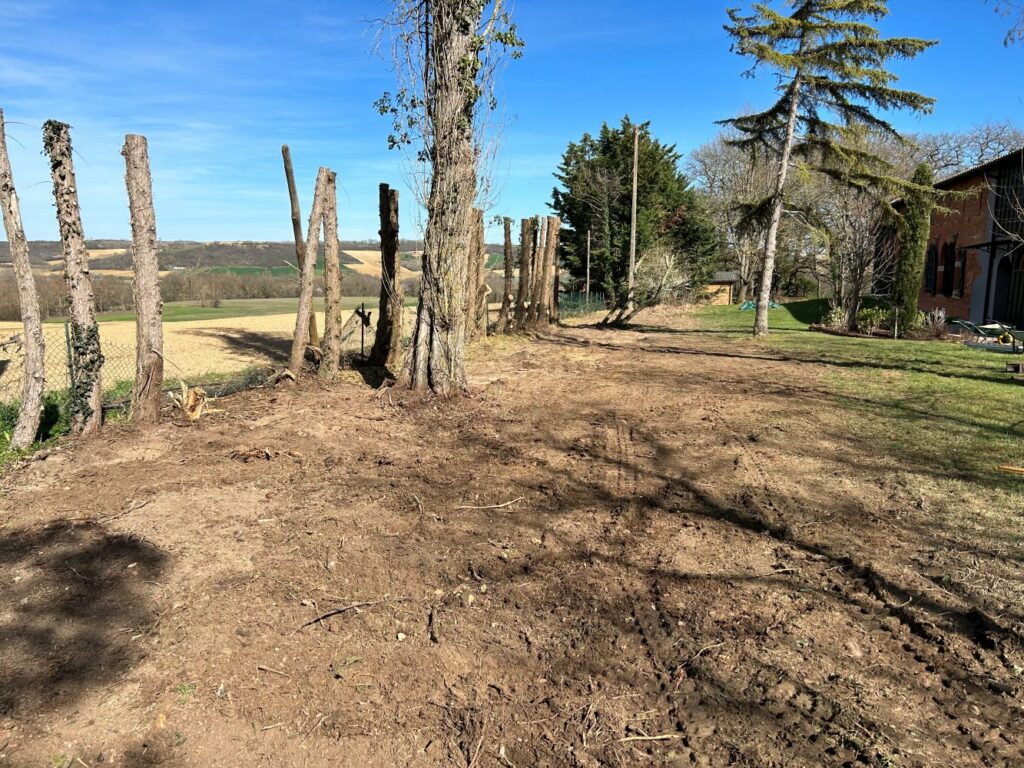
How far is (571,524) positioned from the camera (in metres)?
4.57

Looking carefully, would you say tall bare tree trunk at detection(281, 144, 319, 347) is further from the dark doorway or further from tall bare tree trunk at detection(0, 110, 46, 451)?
the dark doorway

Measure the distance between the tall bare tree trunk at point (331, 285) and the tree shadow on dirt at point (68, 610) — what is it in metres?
4.65

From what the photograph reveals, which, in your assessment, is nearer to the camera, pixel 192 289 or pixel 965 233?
pixel 965 233

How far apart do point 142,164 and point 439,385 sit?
3940mm

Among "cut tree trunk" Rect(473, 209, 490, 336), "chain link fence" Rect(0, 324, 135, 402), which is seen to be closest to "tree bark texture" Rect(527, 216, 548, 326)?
"cut tree trunk" Rect(473, 209, 490, 336)

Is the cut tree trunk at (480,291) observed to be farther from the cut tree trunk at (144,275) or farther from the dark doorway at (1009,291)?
the dark doorway at (1009,291)

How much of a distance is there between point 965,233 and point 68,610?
25.4 m

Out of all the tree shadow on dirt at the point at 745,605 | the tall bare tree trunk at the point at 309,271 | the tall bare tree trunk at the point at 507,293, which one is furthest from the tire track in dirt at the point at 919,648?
the tall bare tree trunk at the point at 507,293

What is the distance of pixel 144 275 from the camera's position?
640 centimetres

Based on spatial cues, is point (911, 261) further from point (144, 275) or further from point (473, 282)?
point (144, 275)

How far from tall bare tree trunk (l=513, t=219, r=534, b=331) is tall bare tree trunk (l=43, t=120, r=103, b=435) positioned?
1123 cm

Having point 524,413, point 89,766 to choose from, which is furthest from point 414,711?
point 524,413

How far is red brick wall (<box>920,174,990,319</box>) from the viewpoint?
19578mm

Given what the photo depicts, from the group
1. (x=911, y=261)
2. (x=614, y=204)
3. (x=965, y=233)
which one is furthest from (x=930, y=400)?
(x=614, y=204)
